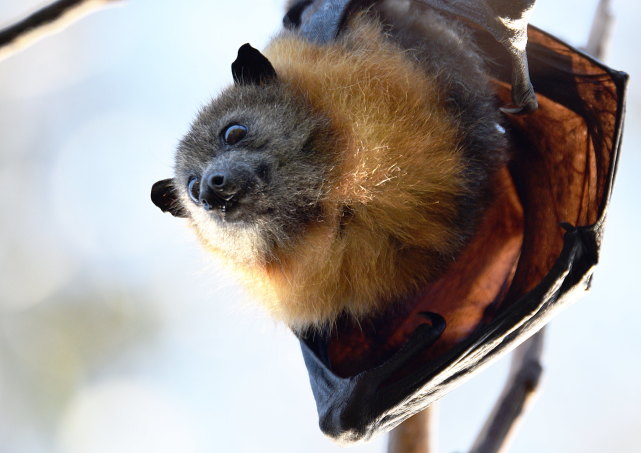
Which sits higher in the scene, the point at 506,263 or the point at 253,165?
the point at 253,165

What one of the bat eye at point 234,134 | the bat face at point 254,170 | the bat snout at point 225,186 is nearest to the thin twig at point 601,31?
the bat face at point 254,170

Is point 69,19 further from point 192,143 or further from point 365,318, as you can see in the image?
point 365,318

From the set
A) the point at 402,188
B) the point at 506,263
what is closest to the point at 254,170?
the point at 402,188

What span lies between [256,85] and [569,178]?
130 cm

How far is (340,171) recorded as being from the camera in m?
2.45

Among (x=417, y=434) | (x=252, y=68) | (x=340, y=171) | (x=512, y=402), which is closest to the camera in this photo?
(x=340, y=171)

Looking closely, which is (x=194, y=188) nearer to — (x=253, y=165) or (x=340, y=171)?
(x=253, y=165)

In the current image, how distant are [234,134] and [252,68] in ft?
1.06

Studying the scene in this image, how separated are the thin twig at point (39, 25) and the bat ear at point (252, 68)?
2.21 ft

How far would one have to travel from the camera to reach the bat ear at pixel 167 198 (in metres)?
2.86

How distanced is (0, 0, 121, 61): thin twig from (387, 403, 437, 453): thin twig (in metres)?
2.08

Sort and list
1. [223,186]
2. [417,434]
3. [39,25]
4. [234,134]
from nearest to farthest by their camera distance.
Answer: [39,25], [223,186], [234,134], [417,434]

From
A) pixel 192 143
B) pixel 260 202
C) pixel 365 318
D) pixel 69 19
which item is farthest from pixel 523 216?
pixel 69 19

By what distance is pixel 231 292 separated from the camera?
2861 mm
